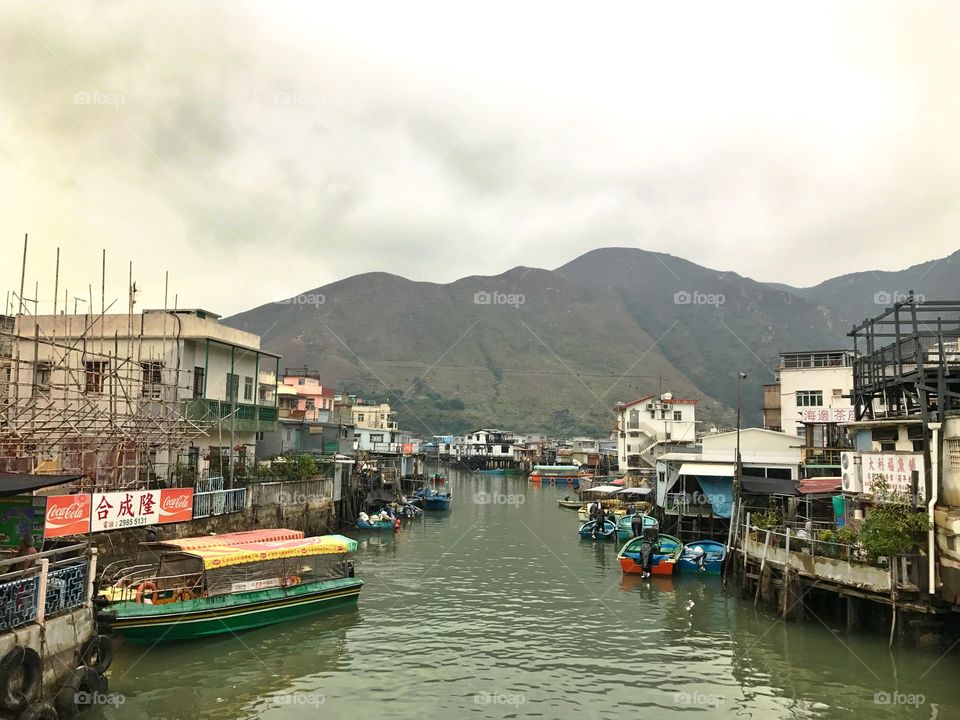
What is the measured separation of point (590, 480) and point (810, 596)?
209 ft

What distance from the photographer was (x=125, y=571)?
70.4ft

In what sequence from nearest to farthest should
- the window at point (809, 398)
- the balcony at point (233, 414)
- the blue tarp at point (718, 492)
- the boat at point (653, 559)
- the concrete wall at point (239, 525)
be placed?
the concrete wall at point (239, 525) < the boat at point (653, 559) < the balcony at point (233, 414) < the blue tarp at point (718, 492) < the window at point (809, 398)

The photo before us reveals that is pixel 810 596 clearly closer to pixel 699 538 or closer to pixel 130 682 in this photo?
pixel 699 538

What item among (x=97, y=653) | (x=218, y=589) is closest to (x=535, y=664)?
(x=218, y=589)

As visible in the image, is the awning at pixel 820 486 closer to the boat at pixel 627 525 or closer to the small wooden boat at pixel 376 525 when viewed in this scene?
the boat at pixel 627 525

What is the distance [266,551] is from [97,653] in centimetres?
757

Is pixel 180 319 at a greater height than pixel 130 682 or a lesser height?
greater

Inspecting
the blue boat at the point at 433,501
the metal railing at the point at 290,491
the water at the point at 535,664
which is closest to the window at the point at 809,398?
the blue boat at the point at 433,501

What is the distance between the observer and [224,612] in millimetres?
21234

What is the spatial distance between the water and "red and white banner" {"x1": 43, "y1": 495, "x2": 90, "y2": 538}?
4614 mm

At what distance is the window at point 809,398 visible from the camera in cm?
5822

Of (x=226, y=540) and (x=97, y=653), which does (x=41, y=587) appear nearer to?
(x=97, y=653)

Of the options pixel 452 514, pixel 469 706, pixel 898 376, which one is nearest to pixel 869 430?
pixel 898 376

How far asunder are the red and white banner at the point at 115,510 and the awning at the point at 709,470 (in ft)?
96.2
